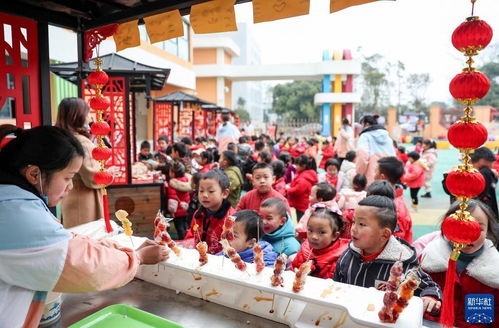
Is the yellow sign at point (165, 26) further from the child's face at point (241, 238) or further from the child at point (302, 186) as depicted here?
the child at point (302, 186)

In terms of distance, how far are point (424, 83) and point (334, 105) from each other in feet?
78.1

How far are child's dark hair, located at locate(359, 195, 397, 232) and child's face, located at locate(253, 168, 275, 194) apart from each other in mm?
1824

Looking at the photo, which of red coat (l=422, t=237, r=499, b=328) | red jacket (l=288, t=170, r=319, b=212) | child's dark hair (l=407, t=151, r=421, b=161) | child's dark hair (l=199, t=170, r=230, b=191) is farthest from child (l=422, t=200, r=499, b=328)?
child's dark hair (l=407, t=151, r=421, b=161)

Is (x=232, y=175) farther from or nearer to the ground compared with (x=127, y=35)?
nearer to the ground

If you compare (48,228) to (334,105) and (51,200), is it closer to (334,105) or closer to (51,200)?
(51,200)

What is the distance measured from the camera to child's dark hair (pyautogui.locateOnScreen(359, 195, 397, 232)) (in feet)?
7.36

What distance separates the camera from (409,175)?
25.7 feet

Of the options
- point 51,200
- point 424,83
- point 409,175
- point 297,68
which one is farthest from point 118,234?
point 424,83

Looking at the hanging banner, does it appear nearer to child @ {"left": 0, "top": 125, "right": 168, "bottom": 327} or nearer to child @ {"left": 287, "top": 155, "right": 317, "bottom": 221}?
child @ {"left": 0, "top": 125, "right": 168, "bottom": 327}

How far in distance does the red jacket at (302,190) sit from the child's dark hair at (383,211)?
10.8 feet

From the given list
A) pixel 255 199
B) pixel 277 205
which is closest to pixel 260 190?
pixel 255 199

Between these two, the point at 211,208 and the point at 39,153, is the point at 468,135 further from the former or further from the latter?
the point at 211,208

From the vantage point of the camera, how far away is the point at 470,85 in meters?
1.52

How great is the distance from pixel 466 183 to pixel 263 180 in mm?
2652
